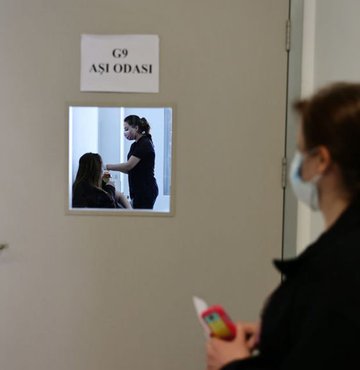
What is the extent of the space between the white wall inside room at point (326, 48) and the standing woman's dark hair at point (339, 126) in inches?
27.5

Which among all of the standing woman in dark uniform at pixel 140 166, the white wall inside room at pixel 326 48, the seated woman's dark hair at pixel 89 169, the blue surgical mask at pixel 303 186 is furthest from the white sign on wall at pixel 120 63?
the blue surgical mask at pixel 303 186

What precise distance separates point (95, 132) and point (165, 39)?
1.49 feet

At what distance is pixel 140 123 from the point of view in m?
1.85

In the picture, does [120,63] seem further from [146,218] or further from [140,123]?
[146,218]

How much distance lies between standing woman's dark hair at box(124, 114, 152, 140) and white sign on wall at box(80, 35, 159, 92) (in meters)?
0.11

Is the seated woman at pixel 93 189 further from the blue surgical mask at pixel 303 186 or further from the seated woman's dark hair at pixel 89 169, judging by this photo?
the blue surgical mask at pixel 303 186

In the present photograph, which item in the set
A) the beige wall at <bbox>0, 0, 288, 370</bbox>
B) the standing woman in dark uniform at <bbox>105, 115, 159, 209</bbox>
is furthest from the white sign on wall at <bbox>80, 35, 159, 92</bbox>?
the standing woman in dark uniform at <bbox>105, 115, 159, 209</bbox>

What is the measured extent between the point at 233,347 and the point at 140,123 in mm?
1056

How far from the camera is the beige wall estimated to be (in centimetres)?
181

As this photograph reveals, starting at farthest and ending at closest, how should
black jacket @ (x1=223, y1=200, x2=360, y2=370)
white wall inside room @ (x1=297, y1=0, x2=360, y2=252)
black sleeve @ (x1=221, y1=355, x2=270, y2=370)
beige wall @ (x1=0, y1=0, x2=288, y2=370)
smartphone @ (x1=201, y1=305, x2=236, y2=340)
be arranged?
beige wall @ (x1=0, y1=0, x2=288, y2=370) → white wall inside room @ (x1=297, y1=0, x2=360, y2=252) → smartphone @ (x1=201, y1=305, x2=236, y2=340) → black sleeve @ (x1=221, y1=355, x2=270, y2=370) → black jacket @ (x1=223, y1=200, x2=360, y2=370)

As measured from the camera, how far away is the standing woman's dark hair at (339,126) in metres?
0.82

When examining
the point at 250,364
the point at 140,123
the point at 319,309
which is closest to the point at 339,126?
the point at 319,309

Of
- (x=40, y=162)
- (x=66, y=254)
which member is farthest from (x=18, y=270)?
(x=40, y=162)

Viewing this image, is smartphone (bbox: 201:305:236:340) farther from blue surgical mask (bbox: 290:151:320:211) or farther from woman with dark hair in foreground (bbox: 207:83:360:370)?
blue surgical mask (bbox: 290:151:320:211)
